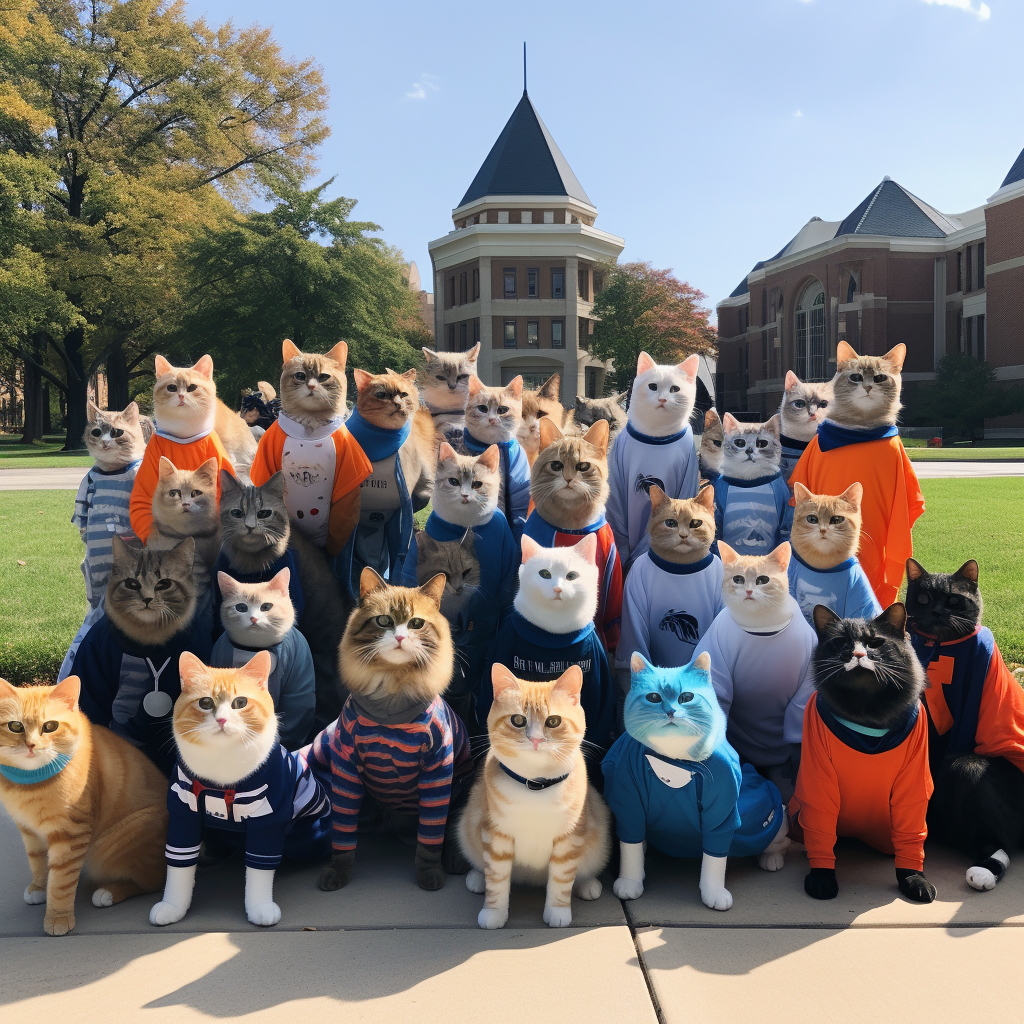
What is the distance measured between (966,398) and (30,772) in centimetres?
3859

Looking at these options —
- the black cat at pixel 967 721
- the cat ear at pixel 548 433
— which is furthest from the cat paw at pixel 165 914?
the black cat at pixel 967 721

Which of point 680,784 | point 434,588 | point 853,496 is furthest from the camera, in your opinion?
point 853,496

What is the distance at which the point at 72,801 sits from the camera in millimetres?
2699

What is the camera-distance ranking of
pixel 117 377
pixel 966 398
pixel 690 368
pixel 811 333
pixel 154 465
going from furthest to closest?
pixel 811 333, pixel 966 398, pixel 117 377, pixel 690 368, pixel 154 465

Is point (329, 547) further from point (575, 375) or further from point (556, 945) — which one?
point (575, 375)

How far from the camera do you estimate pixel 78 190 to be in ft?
92.7

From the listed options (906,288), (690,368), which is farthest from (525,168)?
(690,368)

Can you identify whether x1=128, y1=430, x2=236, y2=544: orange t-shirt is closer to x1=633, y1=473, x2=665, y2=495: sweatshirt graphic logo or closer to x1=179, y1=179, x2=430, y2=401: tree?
x1=633, y1=473, x2=665, y2=495: sweatshirt graphic logo

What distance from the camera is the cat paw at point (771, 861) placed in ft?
10.1

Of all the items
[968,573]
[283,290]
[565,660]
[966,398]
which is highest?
[283,290]

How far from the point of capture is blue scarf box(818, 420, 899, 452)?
12.9 ft

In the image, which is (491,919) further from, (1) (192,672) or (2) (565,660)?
(1) (192,672)

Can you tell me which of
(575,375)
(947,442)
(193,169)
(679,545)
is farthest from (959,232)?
(679,545)

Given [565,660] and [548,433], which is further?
[548,433]
